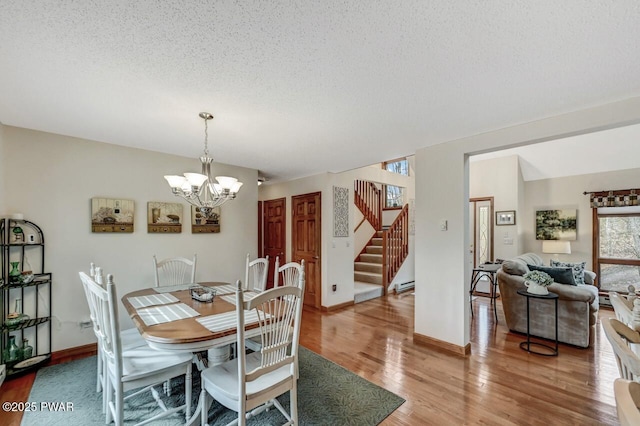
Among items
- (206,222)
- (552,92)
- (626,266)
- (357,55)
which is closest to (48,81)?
(357,55)

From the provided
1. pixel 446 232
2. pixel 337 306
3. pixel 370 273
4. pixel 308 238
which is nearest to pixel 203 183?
pixel 446 232

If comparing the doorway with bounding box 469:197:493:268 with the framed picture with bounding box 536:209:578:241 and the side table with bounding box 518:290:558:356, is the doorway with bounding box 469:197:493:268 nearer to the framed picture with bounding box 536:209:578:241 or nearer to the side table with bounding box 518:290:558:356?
the framed picture with bounding box 536:209:578:241

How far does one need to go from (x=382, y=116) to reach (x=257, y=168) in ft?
8.68

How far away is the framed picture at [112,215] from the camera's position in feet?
10.4

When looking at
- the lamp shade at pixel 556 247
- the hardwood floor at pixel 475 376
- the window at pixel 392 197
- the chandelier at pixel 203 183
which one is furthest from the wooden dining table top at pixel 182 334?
the window at pixel 392 197

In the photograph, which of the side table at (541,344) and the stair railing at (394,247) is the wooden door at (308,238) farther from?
the side table at (541,344)

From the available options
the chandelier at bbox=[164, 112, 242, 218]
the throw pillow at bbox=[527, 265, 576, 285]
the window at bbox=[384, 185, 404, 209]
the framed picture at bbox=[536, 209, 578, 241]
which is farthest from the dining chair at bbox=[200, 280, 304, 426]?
the window at bbox=[384, 185, 404, 209]

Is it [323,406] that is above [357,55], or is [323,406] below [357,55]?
below

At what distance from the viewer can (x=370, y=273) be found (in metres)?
6.31

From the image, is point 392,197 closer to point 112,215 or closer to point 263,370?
point 112,215

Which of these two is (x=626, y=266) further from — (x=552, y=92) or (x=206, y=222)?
(x=206, y=222)

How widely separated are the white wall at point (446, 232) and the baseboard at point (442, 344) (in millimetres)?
45

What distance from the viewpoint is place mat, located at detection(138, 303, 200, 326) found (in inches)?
77.9

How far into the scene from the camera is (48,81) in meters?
1.91
